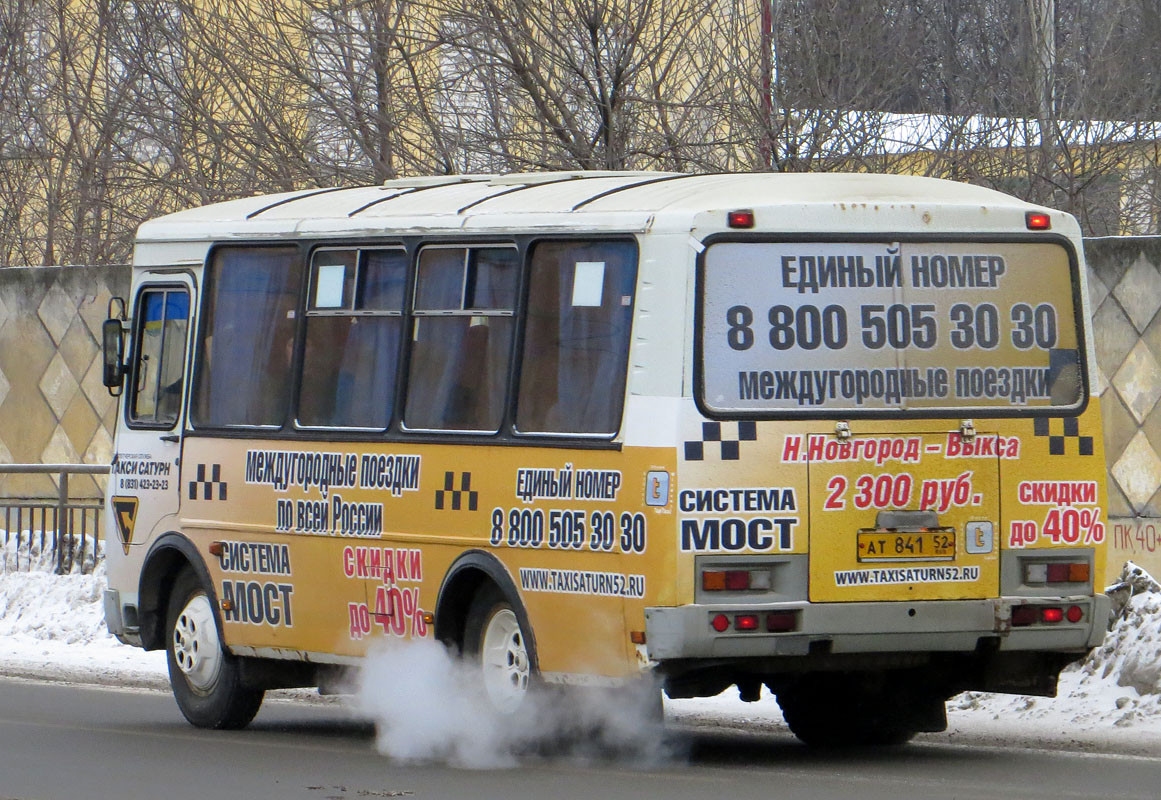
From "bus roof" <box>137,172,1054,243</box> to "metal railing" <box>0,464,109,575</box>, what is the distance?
6.97m

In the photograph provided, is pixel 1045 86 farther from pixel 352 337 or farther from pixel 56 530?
pixel 56 530

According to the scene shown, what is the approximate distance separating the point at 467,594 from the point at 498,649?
368mm

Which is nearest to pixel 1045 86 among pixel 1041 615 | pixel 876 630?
pixel 1041 615

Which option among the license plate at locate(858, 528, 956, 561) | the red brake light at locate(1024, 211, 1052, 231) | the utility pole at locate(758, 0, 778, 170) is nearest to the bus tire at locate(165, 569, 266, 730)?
the license plate at locate(858, 528, 956, 561)

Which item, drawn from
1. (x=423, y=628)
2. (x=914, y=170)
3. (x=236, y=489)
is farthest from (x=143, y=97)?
(x=423, y=628)

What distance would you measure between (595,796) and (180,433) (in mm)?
4397

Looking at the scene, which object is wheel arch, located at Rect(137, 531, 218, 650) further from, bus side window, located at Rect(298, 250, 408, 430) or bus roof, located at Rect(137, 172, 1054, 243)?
bus roof, located at Rect(137, 172, 1054, 243)

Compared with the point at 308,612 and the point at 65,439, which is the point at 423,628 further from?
the point at 65,439

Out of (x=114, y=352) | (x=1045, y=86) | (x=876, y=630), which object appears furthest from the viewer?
(x=1045, y=86)

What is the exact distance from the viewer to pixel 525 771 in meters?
10.1

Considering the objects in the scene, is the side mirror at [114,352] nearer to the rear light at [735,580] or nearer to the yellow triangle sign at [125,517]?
the yellow triangle sign at [125,517]

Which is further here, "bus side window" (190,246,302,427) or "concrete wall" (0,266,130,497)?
"concrete wall" (0,266,130,497)

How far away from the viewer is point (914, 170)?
18125 mm

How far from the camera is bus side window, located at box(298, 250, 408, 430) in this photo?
36.8 ft
